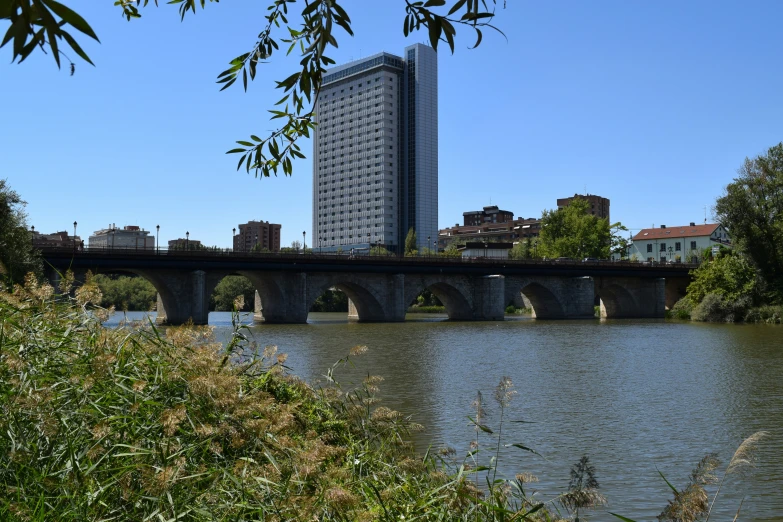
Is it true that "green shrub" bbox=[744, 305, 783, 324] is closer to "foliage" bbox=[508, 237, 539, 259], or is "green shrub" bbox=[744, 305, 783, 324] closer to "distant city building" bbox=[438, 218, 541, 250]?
"foliage" bbox=[508, 237, 539, 259]

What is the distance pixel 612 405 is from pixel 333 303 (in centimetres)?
7243

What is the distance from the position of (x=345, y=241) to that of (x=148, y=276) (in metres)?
92.5

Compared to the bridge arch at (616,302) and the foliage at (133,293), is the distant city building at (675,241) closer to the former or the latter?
the bridge arch at (616,302)

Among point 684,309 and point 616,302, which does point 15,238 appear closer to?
point 684,309

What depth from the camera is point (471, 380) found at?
16797 mm

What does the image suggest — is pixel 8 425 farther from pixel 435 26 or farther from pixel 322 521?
pixel 435 26

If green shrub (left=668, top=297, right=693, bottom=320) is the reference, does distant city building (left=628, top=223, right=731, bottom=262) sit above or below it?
above

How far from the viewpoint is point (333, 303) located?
278ft

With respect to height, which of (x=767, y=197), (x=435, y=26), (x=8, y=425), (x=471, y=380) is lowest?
(x=471, y=380)

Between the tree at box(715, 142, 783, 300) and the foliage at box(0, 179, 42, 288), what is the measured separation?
41.8 metres

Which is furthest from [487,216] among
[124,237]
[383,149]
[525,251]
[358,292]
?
[358,292]

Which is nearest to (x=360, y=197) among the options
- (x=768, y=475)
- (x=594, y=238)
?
(x=594, y=238)

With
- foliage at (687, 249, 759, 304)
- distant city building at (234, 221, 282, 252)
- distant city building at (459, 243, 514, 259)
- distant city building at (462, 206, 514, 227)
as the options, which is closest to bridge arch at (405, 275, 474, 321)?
foliage at (687, 249, 759, 304)

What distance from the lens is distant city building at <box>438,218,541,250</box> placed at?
143500 mm
